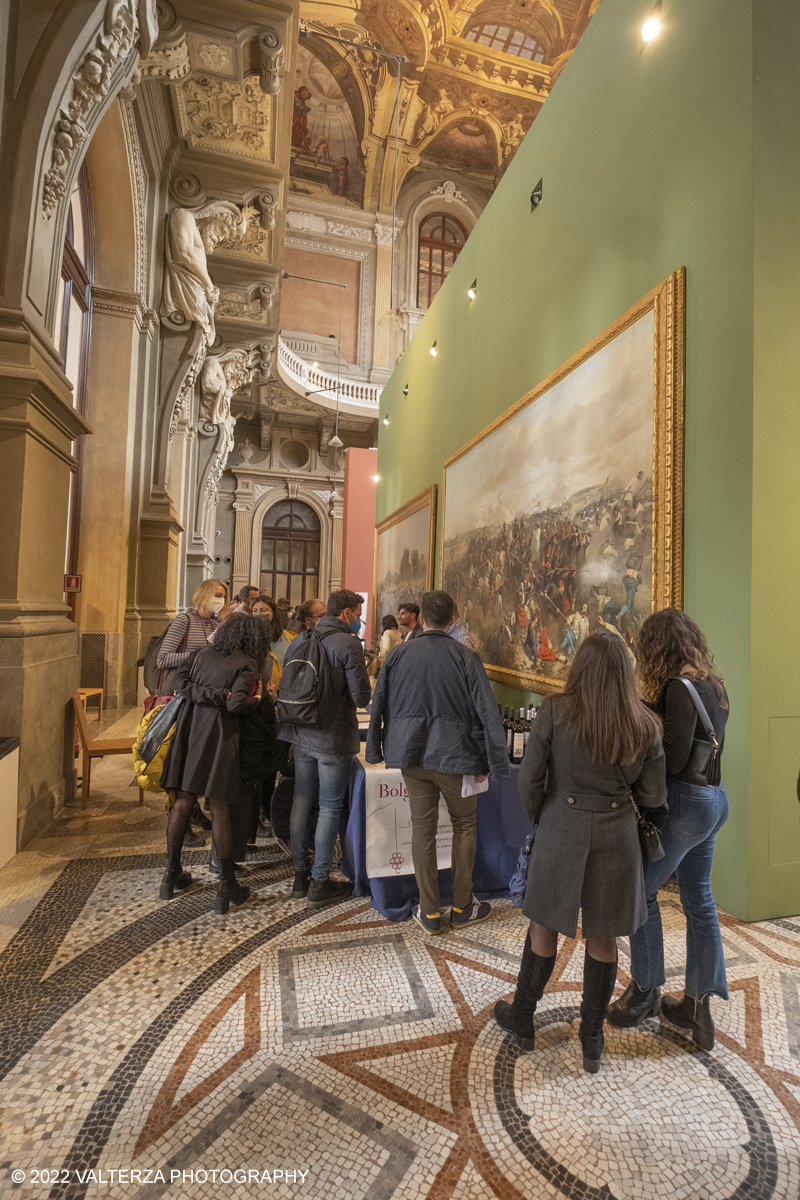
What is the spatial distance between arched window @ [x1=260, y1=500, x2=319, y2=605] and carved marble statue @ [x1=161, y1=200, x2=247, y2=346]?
430 inches

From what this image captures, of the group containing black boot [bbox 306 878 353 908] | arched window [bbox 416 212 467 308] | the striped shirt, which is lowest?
black boot [bbox 306 878 353 908]

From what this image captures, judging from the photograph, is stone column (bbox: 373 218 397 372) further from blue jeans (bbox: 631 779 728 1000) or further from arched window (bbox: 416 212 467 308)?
blue jeans (bbox: 631 779 728 1000)

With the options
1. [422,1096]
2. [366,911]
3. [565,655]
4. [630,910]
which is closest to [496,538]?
[565,655]

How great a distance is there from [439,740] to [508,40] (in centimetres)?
2056

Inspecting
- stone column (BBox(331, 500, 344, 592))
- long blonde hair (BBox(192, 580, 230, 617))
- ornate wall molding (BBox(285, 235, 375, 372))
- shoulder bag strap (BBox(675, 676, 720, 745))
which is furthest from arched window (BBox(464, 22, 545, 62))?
shoulder bag strap (BBox(675, 676, 720, 745))

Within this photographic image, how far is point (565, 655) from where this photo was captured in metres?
4.08

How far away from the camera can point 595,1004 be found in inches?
72.2

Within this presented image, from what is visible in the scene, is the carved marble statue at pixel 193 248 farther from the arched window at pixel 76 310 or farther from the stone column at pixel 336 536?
the stone column at pixel 336 536

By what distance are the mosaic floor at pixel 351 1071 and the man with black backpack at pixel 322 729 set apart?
0.26 meters

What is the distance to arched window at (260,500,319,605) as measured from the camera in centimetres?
1962

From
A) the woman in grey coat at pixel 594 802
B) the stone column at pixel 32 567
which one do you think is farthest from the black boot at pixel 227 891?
the woman in grey coat at pixel 594 802

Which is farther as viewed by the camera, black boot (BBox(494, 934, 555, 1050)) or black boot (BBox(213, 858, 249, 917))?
black boot (BBox(213, 858, 249, 917))

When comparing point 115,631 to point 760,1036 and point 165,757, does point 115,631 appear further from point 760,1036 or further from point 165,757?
point 760,1036

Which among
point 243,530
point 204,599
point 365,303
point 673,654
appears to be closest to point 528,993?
point 673,654
